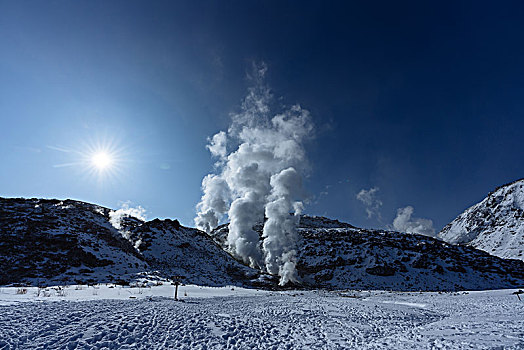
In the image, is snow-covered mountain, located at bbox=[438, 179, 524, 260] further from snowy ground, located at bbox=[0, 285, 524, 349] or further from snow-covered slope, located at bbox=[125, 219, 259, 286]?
snowy ground, located at bbox=[0, 285, 524, 349]

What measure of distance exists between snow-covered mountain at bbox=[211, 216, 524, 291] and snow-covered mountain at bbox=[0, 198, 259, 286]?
26.4m

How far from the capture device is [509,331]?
435 inches

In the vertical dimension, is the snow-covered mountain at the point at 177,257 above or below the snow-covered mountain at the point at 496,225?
below

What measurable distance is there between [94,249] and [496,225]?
194094mm

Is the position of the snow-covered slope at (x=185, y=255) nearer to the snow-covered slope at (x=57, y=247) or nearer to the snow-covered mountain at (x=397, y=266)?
the snow-covered slope at (x=57, y=247)

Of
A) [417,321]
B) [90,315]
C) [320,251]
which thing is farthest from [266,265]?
[90,315]

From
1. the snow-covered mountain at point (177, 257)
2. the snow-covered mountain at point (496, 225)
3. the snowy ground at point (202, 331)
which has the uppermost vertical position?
the snow-covered mountain at point (496, 225)

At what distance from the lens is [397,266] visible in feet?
240

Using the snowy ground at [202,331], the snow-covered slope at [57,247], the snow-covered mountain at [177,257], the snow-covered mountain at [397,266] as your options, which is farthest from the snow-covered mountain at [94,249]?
the snowy ground at [202,331]

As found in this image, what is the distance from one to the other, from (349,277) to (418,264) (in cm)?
2311

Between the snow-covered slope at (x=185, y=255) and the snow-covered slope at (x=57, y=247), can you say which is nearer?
the snow-covered slope at (x=57, y=247)

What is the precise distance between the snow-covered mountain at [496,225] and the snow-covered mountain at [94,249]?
125m

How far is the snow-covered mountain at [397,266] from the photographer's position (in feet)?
217

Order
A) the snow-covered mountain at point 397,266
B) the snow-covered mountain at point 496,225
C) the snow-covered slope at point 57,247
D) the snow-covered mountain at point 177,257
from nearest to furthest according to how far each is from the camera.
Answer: the snow-covered slope at point 57,247
the snow-covered mountain at point 177,257
the snow-covered mountain at point 397,266
the snow-covered mountain at point 496,225
